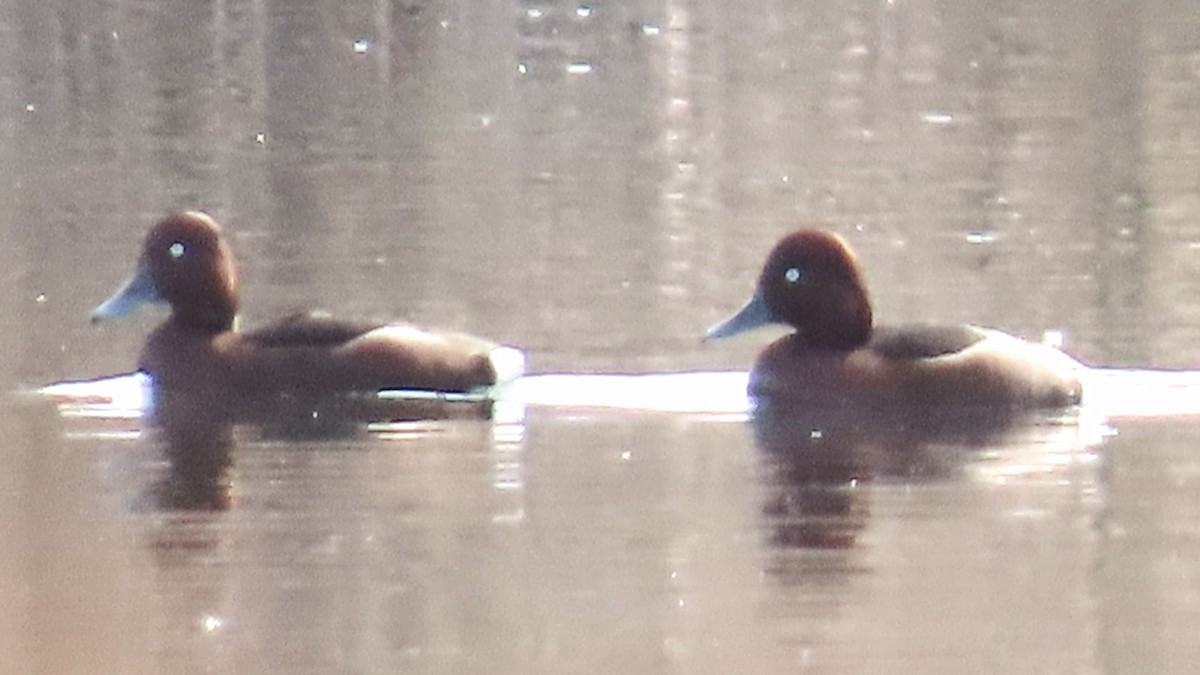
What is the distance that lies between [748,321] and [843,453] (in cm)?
121

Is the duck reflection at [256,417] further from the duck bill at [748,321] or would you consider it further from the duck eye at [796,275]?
the duck eye at [796,275]

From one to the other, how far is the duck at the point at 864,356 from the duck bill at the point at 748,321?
0.05 metres

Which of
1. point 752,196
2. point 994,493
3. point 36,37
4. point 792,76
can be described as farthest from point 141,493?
point 36,37

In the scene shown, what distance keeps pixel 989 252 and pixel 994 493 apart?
4304 millimetres

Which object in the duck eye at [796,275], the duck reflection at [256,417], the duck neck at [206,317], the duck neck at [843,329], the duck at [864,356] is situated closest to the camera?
the duck reflection at [256,417]

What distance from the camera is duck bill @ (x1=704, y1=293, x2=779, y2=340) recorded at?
8.43 m

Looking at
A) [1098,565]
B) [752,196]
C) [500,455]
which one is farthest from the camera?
[752,196]

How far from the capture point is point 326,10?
26.3 metres

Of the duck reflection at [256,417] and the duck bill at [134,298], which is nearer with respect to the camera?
the duck reflection at [256,417]

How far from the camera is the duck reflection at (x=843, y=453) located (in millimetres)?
6402

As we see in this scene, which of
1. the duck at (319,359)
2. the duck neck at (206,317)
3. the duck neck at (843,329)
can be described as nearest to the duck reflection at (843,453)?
the duck neck at (843,329)

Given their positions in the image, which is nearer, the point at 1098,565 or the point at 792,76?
the point at 1098,565

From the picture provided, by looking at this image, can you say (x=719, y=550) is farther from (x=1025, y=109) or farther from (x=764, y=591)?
(x=1025, y=109)

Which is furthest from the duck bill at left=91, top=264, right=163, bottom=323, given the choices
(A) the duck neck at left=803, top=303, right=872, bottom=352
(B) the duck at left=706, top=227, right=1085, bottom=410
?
(A) the duck neck at left=803, top=303, right=872, bottom=352
